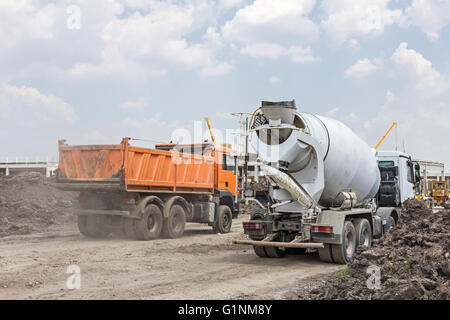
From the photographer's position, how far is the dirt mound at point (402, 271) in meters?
6.32

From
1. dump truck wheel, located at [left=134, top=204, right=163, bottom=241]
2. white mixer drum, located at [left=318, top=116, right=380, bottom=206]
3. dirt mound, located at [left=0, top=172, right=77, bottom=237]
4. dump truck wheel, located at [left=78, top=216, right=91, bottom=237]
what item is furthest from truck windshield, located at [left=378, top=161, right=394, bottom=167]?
dirt mound, located at [left=0, top=172, right=77, bottom=237]

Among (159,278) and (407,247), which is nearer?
(159,278)

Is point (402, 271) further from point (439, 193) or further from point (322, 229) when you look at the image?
point (439, 193)

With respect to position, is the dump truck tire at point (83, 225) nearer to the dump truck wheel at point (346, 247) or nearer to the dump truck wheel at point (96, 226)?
the dump truck wheel at point (96, 226)

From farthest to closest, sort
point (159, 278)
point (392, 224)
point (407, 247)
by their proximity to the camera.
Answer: point (392, 224)
point (407, 247)
point (159, 278)

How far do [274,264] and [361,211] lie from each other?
254 centimetres

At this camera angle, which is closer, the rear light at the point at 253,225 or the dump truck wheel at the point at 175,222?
the rear light at the point at 253,225

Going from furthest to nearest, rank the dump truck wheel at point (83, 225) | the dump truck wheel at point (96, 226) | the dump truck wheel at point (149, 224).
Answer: the dump truck wheel at point (83, 225) < the dump truck wheel at point (96, 226) < the dump truck wheel at point (149, 224)

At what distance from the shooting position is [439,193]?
38312 millimetres

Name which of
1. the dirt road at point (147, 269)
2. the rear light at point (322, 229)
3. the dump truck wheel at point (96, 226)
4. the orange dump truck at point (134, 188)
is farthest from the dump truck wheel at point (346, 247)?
the dump truck wheel at point (96, 226)

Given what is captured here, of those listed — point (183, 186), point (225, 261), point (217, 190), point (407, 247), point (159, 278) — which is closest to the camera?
point (159, 278)

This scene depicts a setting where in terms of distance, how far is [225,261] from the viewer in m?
10.6
